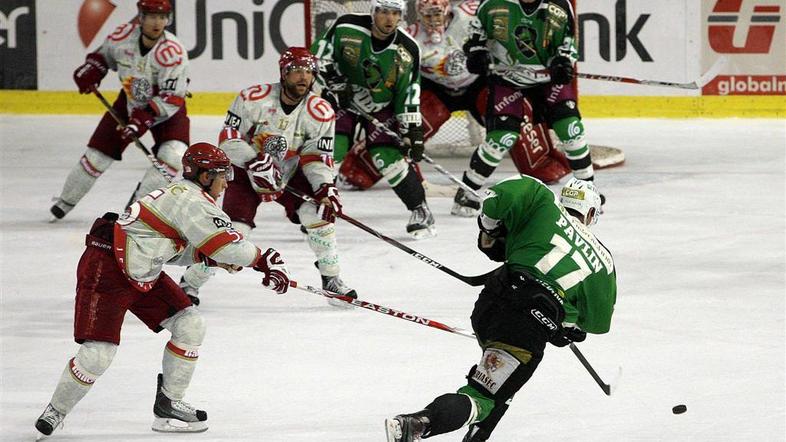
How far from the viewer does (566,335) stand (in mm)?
4012

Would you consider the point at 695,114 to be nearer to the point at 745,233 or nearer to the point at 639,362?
the point at 745,233

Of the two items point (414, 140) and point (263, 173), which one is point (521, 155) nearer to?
point (414, 140)

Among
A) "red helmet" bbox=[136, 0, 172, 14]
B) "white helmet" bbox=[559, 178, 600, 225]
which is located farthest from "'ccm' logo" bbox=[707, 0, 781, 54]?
"white helmet" bbox=[559, 178, 600, 225]

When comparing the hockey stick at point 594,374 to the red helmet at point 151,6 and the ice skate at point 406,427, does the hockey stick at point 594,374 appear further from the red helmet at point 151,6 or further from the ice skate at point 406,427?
the red helmet at point 151,6

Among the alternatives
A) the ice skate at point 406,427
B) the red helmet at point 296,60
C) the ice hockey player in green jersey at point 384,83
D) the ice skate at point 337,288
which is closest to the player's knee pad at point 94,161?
the ice hockey player in green jersey at point 384,83

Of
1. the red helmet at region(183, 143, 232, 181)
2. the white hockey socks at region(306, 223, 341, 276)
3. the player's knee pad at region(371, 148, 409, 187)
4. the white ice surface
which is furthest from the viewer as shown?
the player's knee pad at region(371, 148, 409, 187)

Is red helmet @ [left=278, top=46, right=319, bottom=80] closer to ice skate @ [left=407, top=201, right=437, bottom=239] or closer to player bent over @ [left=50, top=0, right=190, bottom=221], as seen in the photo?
player bent over @ [left=50, top=0, right=190, bottom=221]

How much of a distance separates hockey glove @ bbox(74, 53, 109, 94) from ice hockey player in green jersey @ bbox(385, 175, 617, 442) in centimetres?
361

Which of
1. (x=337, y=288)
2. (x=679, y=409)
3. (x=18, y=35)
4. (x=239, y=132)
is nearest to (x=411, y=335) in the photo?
(x=337, y=288)

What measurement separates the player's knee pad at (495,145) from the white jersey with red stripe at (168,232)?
3489 mm

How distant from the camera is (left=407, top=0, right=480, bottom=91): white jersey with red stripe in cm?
847

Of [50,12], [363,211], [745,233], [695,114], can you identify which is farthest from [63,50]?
[745,233]

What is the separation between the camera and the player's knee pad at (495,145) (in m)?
7.53

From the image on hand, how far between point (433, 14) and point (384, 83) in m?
1.40
